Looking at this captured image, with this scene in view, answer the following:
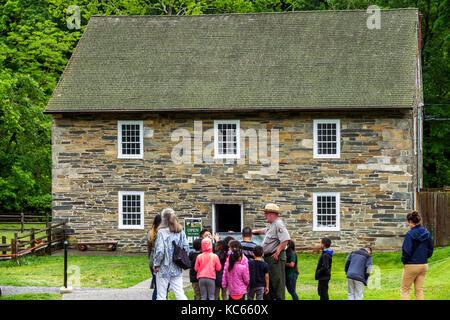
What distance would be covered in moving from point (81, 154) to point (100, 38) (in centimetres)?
582

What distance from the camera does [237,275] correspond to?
13.4 meters

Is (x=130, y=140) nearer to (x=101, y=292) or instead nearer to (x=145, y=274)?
(x=145, y=274)

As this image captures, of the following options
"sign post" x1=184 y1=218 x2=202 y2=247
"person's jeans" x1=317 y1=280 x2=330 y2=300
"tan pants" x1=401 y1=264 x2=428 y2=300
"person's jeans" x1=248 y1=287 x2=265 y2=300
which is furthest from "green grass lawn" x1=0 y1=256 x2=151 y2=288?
"tan pants" x1=401 y1=264 x2=428 y2=300

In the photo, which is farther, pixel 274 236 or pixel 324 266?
pixel 324 266

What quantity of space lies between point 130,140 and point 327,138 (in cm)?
745

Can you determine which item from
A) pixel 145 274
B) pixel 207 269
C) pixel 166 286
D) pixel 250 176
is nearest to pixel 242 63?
pixel 250 176

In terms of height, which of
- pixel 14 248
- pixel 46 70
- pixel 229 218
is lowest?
pixel 14 248

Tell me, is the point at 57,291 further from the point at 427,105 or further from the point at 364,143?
the point at 427,105

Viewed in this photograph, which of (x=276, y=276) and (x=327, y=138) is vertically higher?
(x=327, y=138)

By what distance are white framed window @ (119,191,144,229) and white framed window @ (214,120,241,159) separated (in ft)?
11.2

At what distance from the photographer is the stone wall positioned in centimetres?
2773

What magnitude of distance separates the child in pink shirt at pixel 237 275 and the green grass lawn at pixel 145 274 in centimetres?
359

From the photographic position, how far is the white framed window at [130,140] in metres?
29.2

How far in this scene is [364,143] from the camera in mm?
27938
